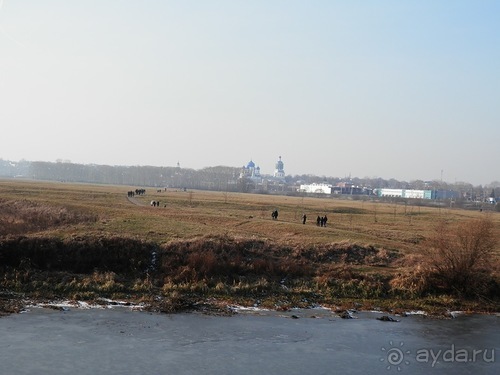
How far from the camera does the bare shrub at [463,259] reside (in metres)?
29.6

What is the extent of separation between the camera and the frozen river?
16.8 meters

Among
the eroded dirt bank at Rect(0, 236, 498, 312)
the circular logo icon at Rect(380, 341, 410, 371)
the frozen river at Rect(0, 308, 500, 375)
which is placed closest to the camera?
the frozen river at Rect(0, 308, 500, 375)

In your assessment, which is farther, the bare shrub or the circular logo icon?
the bare shrub

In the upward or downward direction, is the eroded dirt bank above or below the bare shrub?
below

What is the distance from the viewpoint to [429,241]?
3134 cm

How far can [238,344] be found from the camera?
19.3 m

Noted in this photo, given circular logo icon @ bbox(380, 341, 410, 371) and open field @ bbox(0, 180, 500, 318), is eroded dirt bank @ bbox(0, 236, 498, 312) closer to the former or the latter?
open field @ bbox(0, 180, 500, 318)

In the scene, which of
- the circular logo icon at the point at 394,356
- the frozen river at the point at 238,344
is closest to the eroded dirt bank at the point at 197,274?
the frozen river at the point at 238,344

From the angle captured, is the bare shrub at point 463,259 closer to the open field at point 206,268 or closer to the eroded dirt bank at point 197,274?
the open field at point 206,268

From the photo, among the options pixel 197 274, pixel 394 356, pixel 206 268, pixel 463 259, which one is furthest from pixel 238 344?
pixel 463 259

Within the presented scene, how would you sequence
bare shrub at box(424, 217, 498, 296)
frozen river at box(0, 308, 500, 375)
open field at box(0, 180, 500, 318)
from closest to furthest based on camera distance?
1. frozen river at box(0, 308, 500, 375)
2. open field at box(0, 180, 500, 318)
3. bare shrub at box(424, 217, 498, 296)

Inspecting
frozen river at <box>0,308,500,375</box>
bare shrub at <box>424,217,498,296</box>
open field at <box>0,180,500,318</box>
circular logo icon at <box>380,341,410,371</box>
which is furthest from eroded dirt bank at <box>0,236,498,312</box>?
circular logo icon at <box>380,341,410,371</box>

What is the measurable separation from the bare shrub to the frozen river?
5.24m

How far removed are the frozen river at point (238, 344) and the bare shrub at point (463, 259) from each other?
5.24 m
